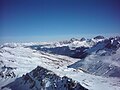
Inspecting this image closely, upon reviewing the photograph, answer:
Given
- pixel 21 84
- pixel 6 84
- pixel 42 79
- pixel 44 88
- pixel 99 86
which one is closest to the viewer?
pixel 99 86

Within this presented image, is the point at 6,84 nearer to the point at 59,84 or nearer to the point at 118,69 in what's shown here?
the point at 59,84

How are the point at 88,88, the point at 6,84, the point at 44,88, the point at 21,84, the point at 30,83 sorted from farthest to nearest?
1. the point at 6,84
2. the point at 21,84
3. the point at 30,83
4. the point at 44,88
5. the point at 88,88

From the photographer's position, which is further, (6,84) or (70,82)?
(6,84)

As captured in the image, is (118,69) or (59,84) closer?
(59,84)

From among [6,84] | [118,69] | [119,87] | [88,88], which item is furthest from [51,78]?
[118,69]

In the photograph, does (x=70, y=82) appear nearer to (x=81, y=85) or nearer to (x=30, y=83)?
(x=81, y=85)

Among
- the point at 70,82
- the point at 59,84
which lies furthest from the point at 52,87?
the point at 70,82
